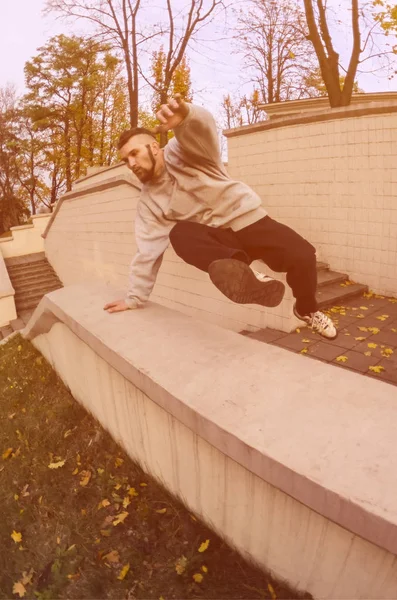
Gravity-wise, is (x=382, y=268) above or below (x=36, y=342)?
above

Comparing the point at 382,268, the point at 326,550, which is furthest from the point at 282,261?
the point at 382,268

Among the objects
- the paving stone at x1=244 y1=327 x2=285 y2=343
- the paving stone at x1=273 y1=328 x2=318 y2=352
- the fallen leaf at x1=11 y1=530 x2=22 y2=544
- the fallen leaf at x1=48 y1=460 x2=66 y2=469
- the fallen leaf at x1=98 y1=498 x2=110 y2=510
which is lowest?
the fallen leaf at x1=11 y1=530 x2=22 y2=544

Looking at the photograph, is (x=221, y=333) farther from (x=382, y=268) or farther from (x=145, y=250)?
(x=382, y=268)

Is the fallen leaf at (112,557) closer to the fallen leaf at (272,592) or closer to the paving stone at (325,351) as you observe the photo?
the fallen leaf at (272,592)

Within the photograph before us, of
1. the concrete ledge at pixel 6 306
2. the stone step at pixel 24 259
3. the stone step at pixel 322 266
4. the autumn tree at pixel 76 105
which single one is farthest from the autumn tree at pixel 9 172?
the stone step at pixel 322 266

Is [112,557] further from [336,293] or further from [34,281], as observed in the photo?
[34,281]

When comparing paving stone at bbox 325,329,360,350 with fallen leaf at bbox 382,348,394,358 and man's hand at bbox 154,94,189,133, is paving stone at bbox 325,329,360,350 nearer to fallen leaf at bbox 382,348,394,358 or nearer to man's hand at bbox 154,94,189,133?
fallen leaf at bbox 382,348,394,358

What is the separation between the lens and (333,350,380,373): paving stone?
3.75 m

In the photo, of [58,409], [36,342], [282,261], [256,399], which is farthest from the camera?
[36,342]

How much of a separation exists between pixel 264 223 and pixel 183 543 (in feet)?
6.97

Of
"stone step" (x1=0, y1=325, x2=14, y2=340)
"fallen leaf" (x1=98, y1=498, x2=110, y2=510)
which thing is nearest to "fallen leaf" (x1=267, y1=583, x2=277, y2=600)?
"fallen leaf" (x1=98, y1=498, x2=110, y2=510)

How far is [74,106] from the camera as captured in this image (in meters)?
25.0

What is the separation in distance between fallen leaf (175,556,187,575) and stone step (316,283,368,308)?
12.9ft

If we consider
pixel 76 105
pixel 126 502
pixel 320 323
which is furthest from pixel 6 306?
pixel 76 105
